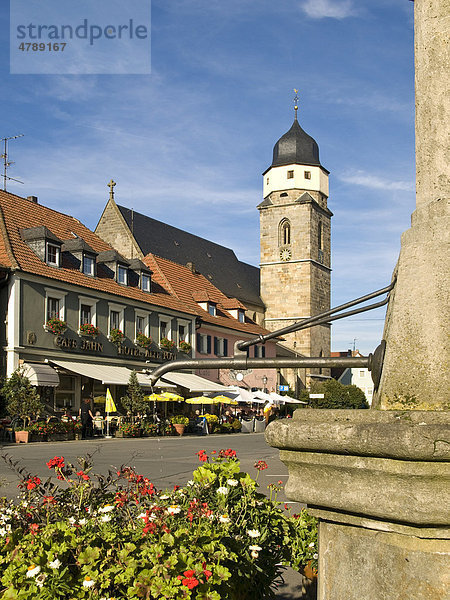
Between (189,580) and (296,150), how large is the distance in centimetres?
7355

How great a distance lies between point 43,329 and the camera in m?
28.6

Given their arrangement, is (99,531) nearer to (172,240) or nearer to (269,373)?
(269,373)

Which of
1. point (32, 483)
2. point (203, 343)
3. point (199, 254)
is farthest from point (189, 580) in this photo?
point (199, 254)

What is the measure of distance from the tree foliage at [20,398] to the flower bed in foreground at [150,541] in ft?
67.2

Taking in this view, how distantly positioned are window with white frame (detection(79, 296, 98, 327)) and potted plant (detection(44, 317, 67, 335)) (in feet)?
6.75

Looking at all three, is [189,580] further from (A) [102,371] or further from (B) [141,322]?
(B) [141,322]

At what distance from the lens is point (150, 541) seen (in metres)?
3.18

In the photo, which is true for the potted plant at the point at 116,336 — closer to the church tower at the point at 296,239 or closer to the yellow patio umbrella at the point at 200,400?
the yellow patio umbrella at the point at 200,400

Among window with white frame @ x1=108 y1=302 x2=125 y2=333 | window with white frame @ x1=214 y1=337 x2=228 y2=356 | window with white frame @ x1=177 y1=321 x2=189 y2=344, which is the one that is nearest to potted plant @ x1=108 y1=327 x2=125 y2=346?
window with white frame @ x1=108 y1=302 x2=125 y2=333

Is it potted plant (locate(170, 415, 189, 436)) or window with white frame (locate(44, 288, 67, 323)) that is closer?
window with white frame (locate(44, 288, 67, 323))

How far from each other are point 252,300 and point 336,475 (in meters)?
66.4

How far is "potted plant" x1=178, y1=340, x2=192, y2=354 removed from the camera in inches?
1547

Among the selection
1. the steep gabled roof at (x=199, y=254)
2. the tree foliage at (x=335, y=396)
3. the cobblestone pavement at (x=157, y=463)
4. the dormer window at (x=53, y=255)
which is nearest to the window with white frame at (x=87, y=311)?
the dormer window at (x=53, y=255)

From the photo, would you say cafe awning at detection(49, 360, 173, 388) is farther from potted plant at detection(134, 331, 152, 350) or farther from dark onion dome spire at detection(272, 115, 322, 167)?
dark onion dome spire at detection(272, 115, 322, 167)
